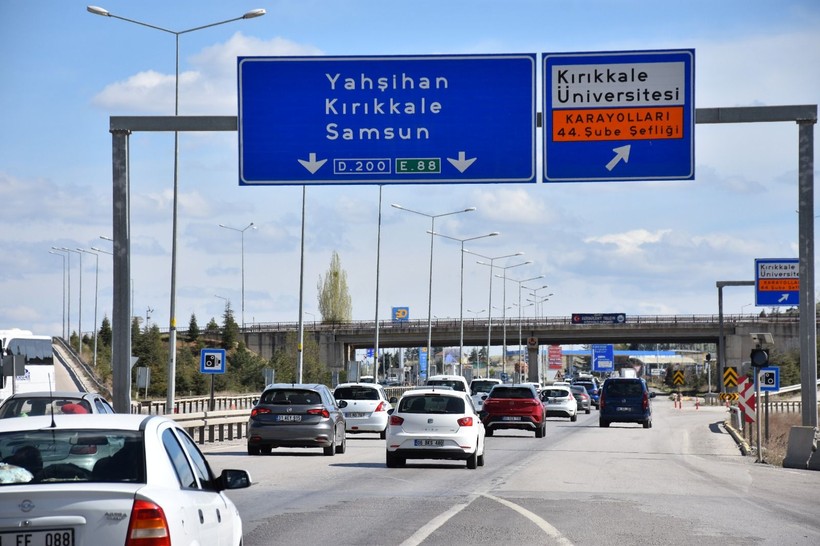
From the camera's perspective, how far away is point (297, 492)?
19.5 m

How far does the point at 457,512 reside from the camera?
54.0 ft

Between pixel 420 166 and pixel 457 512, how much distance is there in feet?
28.0

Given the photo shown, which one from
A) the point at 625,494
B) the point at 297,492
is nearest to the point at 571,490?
the point at 625,494

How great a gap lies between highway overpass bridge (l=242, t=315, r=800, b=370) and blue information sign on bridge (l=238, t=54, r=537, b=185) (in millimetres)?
77340

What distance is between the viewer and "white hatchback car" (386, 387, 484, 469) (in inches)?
1003

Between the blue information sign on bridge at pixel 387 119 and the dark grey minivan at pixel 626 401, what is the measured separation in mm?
28318

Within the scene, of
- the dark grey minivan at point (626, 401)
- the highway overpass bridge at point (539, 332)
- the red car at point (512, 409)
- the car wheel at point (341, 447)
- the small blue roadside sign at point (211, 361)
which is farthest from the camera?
the highway overpass bridge at point (539, 332)

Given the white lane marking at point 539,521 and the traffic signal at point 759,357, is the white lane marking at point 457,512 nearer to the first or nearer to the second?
the white lane marking at point 539,521

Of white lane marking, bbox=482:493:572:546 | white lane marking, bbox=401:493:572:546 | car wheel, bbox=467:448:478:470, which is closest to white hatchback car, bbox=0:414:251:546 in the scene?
white lane marking, bbox=401:493:572:546

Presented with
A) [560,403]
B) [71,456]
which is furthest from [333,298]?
[71,456]

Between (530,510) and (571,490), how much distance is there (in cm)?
379

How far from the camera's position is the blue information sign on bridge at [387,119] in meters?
23.5

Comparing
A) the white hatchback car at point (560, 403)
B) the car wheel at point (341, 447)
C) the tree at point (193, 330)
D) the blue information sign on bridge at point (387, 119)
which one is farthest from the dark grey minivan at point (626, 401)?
the tree at point (193, 330)

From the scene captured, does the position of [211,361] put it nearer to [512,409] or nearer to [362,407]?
[362,407]
